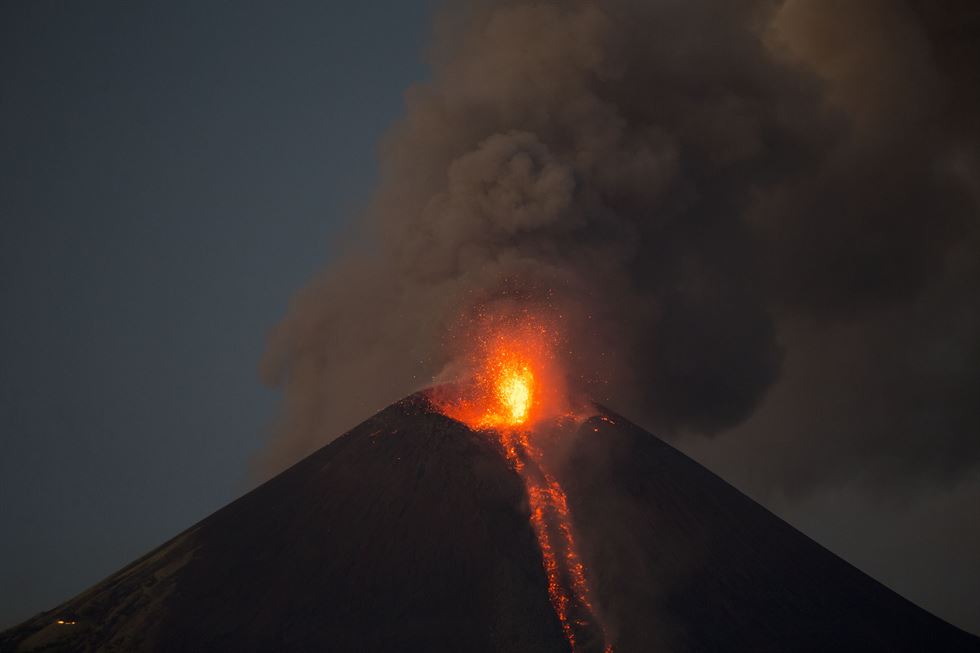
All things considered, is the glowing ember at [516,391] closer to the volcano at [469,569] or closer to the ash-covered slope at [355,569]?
the volcano at [469,569]

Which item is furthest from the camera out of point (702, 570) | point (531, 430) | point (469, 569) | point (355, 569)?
point (531, 430)

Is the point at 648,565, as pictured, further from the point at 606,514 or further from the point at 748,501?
the point at 748,501

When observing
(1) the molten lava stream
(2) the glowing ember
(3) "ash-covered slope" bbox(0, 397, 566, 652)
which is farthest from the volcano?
(2) the glowing ember

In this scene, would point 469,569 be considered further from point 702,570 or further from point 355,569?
point 702,570

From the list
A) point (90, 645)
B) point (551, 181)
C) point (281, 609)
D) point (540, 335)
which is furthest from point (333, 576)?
point (551, 181)

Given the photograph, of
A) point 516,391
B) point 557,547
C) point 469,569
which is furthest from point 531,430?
point 469,569

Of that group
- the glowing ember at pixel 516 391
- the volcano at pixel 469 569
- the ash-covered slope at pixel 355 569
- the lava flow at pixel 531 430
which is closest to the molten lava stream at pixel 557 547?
the lava flow at pixel 531 430

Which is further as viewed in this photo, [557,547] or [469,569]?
[557,547]
